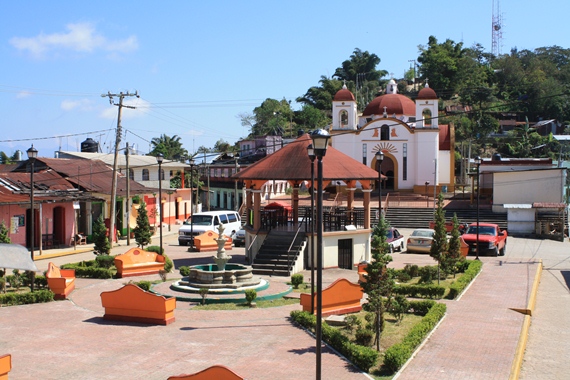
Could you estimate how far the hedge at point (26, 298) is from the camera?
18219mm

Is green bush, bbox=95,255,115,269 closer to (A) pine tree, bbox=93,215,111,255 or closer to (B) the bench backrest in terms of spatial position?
(A) pine tree, bbox=93,215,111,255

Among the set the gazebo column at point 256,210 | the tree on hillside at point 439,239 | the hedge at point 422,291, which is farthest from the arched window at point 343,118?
the hedge at point 422,291

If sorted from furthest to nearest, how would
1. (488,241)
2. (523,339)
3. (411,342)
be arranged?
(488,241) < (523,339) < (411,342)

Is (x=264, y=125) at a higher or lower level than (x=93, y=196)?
higher

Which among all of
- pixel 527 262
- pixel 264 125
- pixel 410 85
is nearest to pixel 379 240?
pixel 527 262

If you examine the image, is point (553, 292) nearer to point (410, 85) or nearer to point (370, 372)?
point (370, 372)

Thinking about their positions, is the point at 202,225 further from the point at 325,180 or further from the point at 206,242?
the point at 325,180

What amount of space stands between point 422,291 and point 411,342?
647cm

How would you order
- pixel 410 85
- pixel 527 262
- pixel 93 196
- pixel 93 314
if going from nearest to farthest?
pixel 93 314
pixel 527 262
pixel 93 196
pixel 410 85

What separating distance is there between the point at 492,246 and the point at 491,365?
1798 cm

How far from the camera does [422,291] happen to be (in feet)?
63.9

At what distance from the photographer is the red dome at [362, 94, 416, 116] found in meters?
59.8

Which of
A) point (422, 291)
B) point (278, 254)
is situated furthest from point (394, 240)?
point (422, 291)

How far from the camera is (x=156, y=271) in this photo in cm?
2394
